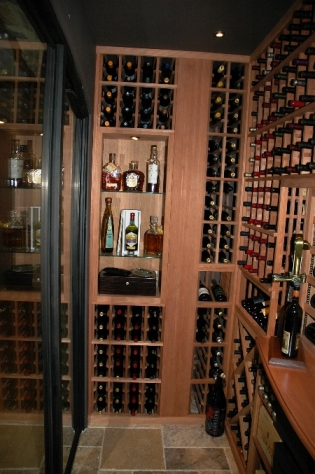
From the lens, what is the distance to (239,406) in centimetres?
208

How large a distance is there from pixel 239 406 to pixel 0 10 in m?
2.22

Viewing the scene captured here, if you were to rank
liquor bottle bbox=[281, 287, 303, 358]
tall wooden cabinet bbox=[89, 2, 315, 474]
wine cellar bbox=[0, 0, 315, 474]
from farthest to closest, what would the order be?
tall wooden cabinet bbox=[89, 2, 315, 474] < wine cellar bbox=[0, 0, 315, 474] < liquor bottle bbox=[281, 287, 303, 358]

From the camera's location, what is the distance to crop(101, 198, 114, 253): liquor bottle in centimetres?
231

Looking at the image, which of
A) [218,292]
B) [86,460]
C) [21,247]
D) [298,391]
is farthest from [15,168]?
[86,460]

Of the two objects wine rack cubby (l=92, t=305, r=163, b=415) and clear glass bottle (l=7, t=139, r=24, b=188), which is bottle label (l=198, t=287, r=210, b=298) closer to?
wine rack cubby (l=92, t=305, r=163, b=415)

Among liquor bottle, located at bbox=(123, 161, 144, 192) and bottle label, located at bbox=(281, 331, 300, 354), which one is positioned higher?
liquor bottle, located at bbox=(123, 161, 144, 192)

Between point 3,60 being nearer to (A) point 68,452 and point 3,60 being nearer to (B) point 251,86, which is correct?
(B) point 251,86

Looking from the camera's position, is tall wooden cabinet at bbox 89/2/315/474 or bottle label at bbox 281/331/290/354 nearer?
bottle label at bbox 281/331/290/354

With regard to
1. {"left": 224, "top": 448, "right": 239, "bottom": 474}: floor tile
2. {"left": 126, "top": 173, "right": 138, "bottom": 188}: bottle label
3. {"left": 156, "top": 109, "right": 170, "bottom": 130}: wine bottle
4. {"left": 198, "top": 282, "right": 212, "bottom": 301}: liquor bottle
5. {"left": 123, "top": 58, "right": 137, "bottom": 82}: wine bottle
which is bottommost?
{"left": 224, "top": 448, "right": 239, "bottom": 474}: floor tile

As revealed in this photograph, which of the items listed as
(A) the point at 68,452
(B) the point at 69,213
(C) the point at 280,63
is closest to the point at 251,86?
(C) the point at 280,63

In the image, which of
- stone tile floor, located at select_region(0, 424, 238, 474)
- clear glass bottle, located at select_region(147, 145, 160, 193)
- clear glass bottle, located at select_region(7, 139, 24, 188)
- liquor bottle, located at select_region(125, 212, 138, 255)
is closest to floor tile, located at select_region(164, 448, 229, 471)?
stone tile floor, located at select_region(0, 424, 238, 474)

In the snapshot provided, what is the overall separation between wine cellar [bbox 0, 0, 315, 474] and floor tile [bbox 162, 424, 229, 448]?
6 cm

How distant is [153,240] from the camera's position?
2.33 m

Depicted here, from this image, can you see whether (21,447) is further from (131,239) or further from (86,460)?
(131,239)
